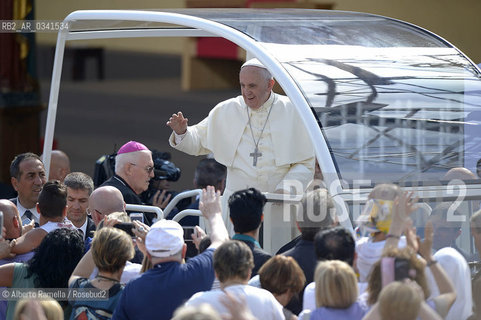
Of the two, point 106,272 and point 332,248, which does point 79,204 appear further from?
point 332,248

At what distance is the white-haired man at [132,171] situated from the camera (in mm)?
6691

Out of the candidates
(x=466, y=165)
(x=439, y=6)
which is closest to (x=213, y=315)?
(x=466, y=165)

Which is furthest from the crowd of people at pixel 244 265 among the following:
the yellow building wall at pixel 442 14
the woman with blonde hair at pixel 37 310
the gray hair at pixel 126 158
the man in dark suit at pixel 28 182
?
the yellow building wall at pixel 442 14

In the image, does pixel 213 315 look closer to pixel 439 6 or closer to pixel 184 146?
pixel 184 146

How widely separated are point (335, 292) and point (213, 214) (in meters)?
0.99

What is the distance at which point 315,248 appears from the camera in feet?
14.4

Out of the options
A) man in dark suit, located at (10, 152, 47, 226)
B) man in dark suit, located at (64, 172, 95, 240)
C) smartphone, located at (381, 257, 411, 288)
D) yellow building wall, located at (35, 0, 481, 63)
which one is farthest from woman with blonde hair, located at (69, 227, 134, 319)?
yellow building wall, located at (35, 0, 481, 63)

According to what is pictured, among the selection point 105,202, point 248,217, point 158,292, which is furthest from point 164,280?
point 105,202

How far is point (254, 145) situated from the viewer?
21.1ft

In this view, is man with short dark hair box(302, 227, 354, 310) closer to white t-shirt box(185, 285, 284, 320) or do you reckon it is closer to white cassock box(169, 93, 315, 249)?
→ white t-shirt box(185, 285, 284, 320)

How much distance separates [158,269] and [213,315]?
4.02 feet

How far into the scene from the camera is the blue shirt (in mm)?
4273

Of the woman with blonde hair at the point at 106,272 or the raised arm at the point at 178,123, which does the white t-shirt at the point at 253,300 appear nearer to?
the woman with blonde hair at the point at 106,272

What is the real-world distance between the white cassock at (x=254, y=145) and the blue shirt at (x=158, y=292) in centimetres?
187
